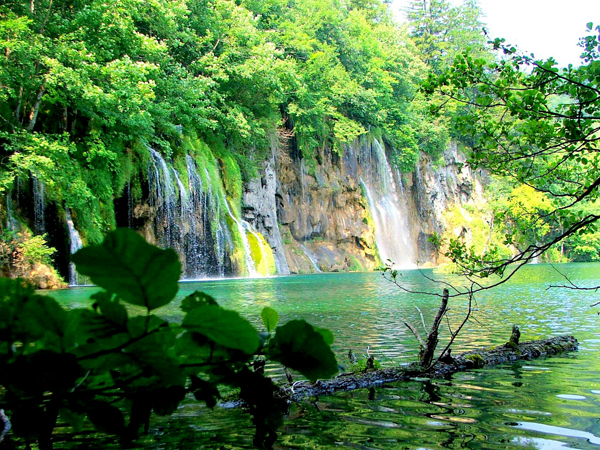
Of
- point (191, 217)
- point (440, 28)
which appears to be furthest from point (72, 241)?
point (440, 28)

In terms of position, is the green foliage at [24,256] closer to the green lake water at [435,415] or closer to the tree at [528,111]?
the green lake water at [435,415]

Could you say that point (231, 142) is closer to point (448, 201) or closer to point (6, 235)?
point (6, 235)

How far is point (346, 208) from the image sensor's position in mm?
40500

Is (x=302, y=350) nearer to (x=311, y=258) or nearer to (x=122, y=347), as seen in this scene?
(x=122, y=347)

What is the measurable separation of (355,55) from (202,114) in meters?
20.1

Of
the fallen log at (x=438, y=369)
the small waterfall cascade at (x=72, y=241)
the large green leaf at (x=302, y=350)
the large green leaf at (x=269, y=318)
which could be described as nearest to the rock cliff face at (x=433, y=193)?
the small waterfall cascade at (x=72, y=241)

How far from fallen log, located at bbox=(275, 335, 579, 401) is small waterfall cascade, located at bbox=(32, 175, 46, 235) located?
629 inches

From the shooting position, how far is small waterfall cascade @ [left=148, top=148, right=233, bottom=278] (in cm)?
2275

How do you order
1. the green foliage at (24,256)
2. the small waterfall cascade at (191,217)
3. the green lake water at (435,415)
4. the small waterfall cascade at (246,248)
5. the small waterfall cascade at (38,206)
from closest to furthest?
1. the green lake water at (435,415)
2. the green foliage at (24,256)
3. the small waterfall cascade at (38,206)
4. the small waterfall cascade at (191,217)
5. the small waterfall cascade at (246,248)

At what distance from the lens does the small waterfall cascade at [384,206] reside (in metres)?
42.1

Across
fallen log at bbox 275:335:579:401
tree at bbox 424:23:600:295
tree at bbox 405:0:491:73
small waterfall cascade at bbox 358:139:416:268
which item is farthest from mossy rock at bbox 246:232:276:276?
tree at bbox 405:0:491:73

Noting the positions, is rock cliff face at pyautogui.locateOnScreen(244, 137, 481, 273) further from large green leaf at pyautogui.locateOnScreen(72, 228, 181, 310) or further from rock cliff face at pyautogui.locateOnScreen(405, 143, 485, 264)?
large green leaf at pyautogui.locateOnScreen(72, 228, 181, 310)

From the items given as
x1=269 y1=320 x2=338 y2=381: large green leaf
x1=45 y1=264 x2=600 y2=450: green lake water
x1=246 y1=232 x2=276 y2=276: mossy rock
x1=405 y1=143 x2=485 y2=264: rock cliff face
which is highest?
x1=405 y1=143 x2=485 y2=264: rock cliff face

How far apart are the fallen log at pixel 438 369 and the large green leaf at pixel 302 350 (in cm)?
344
